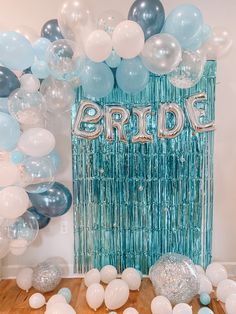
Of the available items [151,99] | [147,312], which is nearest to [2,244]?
[147,312]

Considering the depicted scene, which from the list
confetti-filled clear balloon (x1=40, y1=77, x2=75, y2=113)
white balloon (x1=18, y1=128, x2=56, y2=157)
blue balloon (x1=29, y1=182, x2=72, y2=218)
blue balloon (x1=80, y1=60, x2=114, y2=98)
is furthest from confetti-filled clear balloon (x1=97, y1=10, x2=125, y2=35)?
blue balloon (x1=29, y1=182, x2=72, y2=218)

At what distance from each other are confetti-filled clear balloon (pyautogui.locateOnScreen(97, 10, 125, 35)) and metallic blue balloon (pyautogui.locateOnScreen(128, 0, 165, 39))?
98 mm

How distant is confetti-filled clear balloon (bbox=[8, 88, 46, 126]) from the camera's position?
1.83 meters

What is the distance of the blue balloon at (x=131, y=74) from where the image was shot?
194 centimetres

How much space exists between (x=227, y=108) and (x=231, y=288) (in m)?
1.46

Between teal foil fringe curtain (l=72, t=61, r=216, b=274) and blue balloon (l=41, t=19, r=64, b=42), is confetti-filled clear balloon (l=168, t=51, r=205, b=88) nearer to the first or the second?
teal foil fringe curtain (l=72, t=61, r=216, b=274)

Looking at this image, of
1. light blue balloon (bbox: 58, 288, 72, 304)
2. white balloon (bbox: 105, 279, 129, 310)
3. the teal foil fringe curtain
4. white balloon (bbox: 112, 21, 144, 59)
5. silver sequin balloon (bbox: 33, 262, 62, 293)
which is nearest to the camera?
white balloon (bbox: 112, 21, 144, 59)

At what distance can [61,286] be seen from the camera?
2.46 m

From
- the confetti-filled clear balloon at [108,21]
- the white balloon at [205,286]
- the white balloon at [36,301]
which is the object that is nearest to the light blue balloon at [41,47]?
the confetti-filled clear balloon at [108,21]

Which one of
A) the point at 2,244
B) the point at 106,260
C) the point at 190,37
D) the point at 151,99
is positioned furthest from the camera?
the point at 106,260

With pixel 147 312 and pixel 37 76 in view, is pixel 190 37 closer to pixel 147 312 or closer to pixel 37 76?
pixel 37 76

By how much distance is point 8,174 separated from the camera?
195 centimetres

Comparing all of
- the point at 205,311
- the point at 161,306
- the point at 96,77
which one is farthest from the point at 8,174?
the point at 205,311

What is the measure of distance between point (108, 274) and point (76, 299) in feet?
1.04
